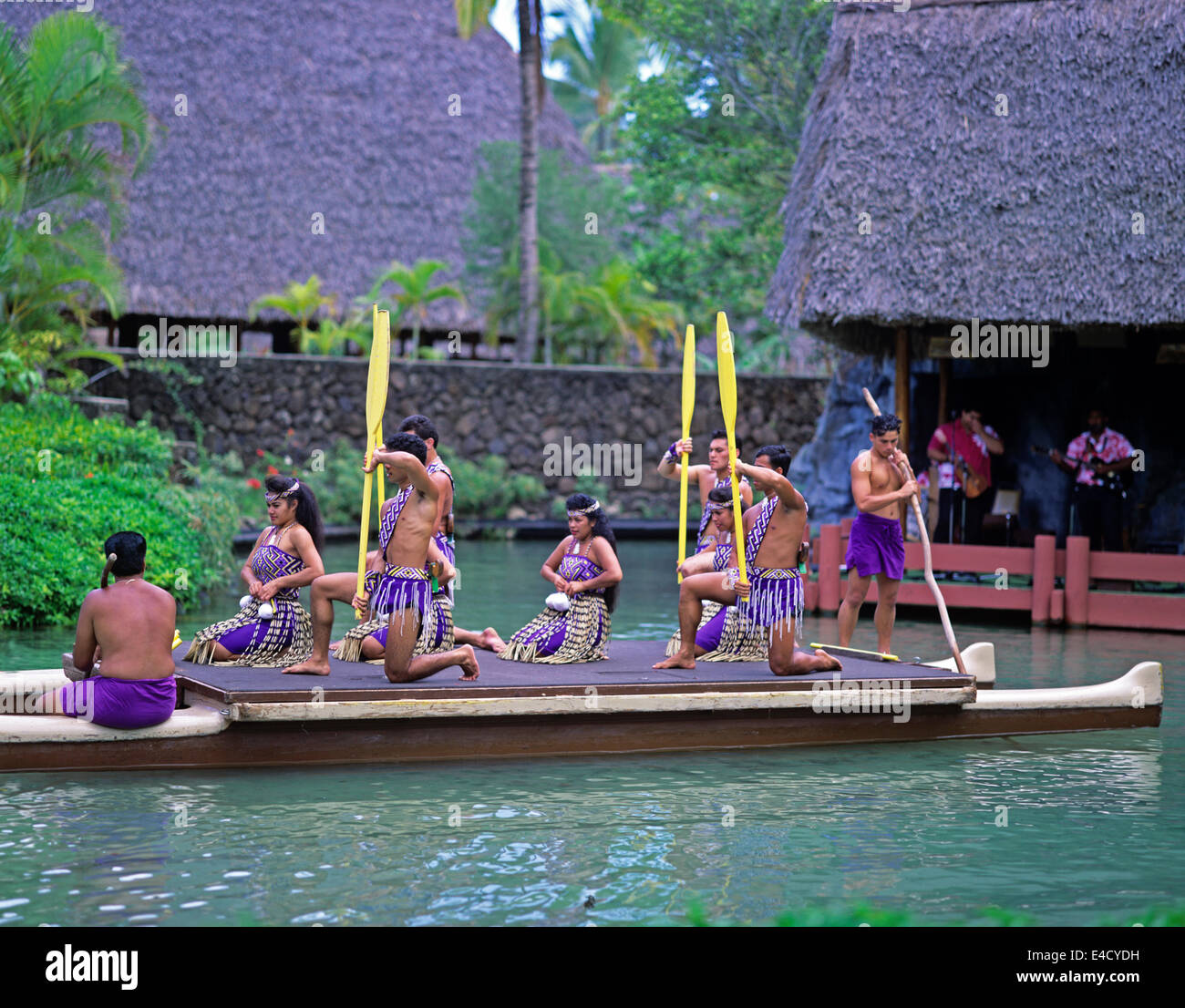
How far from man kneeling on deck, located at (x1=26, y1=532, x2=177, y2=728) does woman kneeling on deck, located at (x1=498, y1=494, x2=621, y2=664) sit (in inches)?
85.3

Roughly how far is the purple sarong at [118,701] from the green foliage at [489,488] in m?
14.5

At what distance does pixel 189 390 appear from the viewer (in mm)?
20062

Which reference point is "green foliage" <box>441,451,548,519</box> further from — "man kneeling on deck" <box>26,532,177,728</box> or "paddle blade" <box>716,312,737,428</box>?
"man kneeling on deck" <box>26,532,177,728</box>

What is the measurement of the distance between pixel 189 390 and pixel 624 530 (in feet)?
20.4

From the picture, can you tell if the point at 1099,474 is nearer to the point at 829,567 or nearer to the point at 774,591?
the point at 829,567

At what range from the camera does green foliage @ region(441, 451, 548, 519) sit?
2100 cm

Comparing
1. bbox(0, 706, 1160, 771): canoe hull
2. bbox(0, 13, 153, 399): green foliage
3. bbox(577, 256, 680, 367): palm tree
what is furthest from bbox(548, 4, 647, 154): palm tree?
bbox(0, 706, 1160, 771): canoe hull

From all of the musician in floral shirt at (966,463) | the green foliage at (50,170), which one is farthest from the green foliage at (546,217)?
the musician in floral shirt at (966,463)

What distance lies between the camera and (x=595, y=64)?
4403 centimetres

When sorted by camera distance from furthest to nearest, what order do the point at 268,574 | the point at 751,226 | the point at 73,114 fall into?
the point at 751,226
the point at 73,114
the point at 268,574

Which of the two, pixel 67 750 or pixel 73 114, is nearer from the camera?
pixel 67 750

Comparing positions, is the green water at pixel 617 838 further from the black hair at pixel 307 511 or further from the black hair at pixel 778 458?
the black hair at pixel 307 511

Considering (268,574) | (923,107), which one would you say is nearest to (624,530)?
(923,107)
